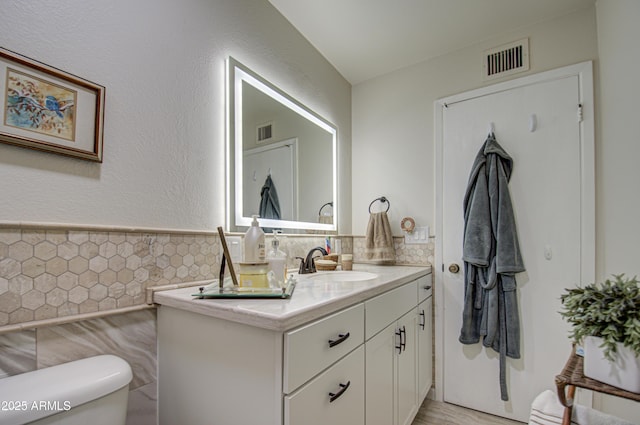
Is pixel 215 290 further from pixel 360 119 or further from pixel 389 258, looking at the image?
pixel 360 119

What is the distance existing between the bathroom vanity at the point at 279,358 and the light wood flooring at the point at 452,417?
2.26ft

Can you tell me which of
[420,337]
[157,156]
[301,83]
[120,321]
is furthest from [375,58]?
[120,321]

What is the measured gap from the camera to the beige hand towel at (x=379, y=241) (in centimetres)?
213

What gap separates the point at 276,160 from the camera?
1.70 meters

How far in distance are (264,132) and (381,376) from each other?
4.30ft

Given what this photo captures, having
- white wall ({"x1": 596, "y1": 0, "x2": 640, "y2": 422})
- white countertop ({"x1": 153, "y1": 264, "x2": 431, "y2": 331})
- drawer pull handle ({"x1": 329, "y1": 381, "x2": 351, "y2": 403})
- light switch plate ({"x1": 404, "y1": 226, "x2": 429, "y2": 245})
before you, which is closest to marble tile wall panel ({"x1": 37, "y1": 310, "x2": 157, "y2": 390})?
white countertop ({"x1": 153, "y1": 264, "x2": 431, "y2": 331})

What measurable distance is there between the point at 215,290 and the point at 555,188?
1918 millimetres

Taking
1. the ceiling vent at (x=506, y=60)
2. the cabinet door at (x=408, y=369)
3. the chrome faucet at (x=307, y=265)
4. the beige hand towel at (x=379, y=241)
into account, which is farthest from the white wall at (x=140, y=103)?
the ceiling vent at (x=506, y=60)

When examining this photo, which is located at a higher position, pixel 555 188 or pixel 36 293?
pixel 555 188

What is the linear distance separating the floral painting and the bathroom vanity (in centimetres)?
60

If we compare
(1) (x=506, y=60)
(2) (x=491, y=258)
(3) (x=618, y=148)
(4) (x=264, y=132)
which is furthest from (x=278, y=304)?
(1) (x=506, y=60)

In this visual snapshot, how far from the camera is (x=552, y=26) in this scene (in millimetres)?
1785

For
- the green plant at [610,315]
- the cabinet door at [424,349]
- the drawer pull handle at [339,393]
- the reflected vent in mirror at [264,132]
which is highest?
the reflected vent in mirror at [264,132]

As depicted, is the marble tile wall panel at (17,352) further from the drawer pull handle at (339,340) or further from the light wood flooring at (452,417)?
the light wood flooring at (452,417)
